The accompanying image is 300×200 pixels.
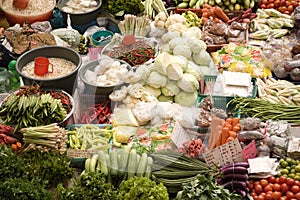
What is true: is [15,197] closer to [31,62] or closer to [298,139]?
[31,62]

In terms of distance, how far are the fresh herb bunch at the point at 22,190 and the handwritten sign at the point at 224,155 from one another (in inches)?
53.6

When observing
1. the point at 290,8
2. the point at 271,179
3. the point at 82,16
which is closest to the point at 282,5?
the point at 290,8

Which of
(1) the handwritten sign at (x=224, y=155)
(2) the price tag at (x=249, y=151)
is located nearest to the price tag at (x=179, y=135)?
(1) the handwritten sign at (x=224, y=155)

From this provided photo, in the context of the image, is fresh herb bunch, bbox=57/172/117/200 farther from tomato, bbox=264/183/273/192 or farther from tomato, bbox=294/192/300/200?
tomato, bbox=294/192/300/200

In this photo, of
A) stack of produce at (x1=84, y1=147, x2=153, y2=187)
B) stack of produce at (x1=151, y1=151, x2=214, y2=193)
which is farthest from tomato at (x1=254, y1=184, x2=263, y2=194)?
stack of produce at (x1=84, y1=147, x2=153, y2=187)

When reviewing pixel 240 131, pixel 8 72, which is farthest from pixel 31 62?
pixel 240 131

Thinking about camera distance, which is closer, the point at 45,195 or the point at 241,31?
the point at 45,195

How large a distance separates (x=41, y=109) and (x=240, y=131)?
1.83 meters

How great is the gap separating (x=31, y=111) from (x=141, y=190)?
135 centimetres

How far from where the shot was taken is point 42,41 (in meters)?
5.34

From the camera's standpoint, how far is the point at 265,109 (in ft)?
14.7

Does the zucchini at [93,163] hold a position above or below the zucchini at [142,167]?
below

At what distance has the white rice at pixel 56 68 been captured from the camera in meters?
4.81

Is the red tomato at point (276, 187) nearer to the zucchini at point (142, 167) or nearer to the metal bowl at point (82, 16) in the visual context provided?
the zucchini at point (142, 167)
